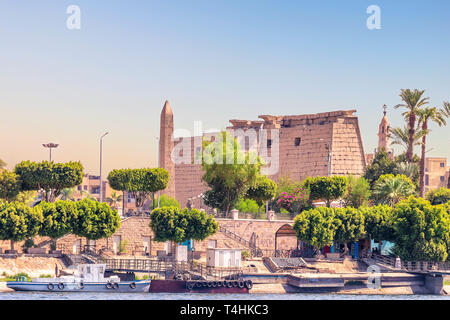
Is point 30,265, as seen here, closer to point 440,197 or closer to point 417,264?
point 417,264

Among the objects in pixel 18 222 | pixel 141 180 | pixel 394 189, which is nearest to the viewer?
pixel 18 222

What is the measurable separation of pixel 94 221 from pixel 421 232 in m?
23.5

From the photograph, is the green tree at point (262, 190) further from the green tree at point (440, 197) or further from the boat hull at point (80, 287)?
the boat hull at point (80, 287)

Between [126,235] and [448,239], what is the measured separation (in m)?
23.8

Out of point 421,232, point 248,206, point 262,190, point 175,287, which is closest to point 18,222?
point 175,287

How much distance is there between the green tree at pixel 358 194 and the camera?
8425cm

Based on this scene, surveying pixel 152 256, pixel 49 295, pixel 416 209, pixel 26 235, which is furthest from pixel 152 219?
pixel 416 209

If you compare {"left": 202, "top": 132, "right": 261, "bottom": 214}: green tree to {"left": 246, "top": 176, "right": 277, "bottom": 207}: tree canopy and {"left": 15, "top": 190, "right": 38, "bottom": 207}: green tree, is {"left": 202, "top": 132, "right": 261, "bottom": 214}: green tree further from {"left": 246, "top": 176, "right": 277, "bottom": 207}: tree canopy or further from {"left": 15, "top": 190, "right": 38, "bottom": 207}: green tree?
{"left": 15, "top": 190, "right": 38, "bottom": 207}: green tree

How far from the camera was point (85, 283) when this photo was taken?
62.2 m

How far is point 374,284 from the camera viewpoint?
6906 cm

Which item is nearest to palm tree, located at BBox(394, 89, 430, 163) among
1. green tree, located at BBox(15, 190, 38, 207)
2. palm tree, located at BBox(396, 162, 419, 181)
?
palm tree, located at BBox(396, 162, 419, 181)

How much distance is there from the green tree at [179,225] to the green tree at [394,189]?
17727mm
